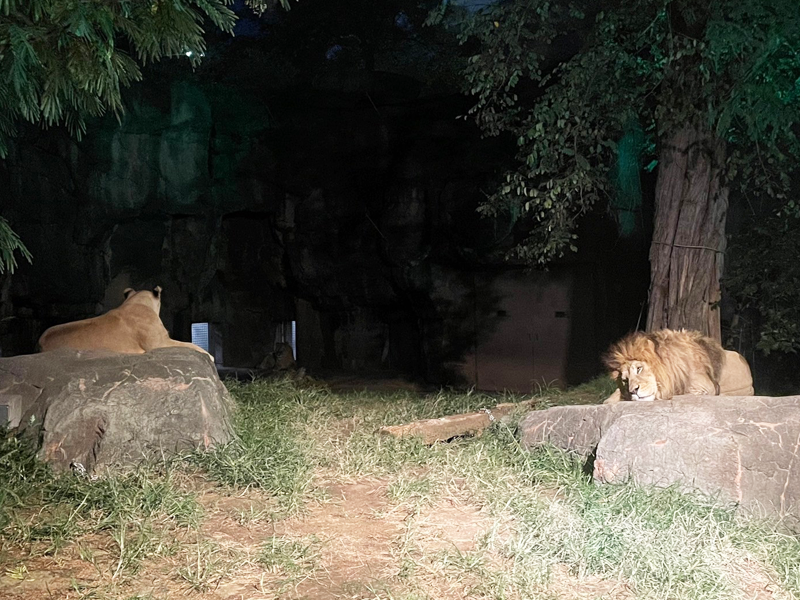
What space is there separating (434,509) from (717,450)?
1.78m

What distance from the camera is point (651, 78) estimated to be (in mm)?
7301

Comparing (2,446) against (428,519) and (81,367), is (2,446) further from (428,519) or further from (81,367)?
(428,519)

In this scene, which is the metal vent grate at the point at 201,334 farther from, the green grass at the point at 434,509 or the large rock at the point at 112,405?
the green grass at the point at 434,509

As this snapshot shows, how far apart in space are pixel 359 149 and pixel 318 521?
10517mm

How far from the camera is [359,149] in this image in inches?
540

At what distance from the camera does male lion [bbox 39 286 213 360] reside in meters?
6.29

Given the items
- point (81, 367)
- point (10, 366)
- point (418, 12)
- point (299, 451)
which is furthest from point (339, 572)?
point (418, 12)

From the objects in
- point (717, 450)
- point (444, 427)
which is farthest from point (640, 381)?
point (444, 427)

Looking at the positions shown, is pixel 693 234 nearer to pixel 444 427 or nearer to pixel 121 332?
pixel 444 427

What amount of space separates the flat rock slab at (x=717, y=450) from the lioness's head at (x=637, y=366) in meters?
0.45

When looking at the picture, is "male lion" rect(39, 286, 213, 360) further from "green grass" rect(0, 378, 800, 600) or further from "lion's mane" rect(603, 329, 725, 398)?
"lion's mane" rect(603, 329, 725, 398)

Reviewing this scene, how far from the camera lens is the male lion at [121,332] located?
248 inches

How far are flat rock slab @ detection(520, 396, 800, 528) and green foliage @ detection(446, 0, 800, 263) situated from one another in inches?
118

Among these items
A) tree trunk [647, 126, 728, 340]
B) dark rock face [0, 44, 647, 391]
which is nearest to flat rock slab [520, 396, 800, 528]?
tree trunk [647, 126, 728, 340]
